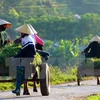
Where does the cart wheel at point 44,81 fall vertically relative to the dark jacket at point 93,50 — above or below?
below

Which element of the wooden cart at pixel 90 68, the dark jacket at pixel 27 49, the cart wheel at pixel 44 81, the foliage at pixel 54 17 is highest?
the foliage at pixel 54 17

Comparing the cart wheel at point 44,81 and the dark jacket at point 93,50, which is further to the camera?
the dark jacket at point 93,50

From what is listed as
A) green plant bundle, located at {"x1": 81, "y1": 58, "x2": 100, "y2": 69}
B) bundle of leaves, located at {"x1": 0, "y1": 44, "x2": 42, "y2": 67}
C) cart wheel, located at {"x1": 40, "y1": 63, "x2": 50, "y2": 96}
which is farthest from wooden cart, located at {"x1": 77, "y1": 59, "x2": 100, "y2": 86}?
bundle of leaves, located at {"x1": 0, "y1": 44, "x2": 42, "y2": 67}

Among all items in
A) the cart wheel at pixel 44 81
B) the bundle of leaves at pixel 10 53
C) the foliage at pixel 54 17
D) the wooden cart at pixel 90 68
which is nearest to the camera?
the bundle of leaves at pixel 10 53

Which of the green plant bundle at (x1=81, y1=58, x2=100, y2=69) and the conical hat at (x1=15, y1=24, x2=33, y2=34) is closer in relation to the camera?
the conical hat at (x1=15, y1=24, x2=33, y2=34)

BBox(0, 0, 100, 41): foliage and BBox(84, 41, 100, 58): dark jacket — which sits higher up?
BBox(0, 0, 100, 41): foliage

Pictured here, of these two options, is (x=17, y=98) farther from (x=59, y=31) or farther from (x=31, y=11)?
(x=31, y=11)

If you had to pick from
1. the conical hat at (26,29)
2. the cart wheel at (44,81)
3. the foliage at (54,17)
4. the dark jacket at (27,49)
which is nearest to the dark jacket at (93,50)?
the cart wheel at (44,81)

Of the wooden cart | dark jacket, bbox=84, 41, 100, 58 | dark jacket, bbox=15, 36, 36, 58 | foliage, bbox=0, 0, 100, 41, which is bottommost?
the wooden cart

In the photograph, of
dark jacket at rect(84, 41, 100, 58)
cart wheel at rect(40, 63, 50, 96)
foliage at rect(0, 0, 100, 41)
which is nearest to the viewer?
cart wheel at rect(40, 63, 50, 96)

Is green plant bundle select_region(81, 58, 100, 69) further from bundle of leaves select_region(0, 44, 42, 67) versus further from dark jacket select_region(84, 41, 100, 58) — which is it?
bundle of leaves select_region(0, 44, 42, 67)


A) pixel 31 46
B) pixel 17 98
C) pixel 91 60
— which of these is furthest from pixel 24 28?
pixel 91 60

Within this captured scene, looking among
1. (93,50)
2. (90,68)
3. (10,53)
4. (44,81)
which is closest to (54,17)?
(93,50)

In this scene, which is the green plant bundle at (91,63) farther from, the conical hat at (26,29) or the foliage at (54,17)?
the foliage at (54,17)
